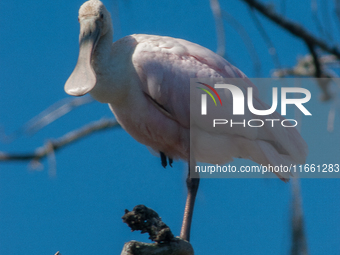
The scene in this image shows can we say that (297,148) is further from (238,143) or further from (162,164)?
(162,164)

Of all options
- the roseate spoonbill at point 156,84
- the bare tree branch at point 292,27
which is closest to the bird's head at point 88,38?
the roseate spoonbill at point 156,84

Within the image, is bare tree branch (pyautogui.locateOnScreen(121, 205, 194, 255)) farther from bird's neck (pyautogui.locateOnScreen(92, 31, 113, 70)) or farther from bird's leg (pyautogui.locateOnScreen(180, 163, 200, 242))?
bird's neck (pyautogui.locateOnScreen(92, 31, 113, 70))

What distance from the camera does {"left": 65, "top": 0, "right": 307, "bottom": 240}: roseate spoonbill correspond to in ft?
14.0

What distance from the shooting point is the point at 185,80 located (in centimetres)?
443

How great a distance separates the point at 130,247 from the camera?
11.5ft

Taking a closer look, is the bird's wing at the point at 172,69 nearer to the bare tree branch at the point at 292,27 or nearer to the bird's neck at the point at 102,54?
the bird's neck at the point at 102,54

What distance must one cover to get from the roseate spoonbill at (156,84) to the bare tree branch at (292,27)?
71 cm

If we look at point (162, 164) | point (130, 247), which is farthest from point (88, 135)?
point (130, 247)

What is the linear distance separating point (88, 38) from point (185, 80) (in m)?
0.80

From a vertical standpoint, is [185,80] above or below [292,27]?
below

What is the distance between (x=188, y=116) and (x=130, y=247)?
49.8 inches

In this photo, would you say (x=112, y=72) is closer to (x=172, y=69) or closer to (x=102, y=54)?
(x=102, y=54)

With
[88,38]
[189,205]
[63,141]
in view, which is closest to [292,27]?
[88,38]

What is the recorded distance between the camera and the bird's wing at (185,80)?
4.31 m
